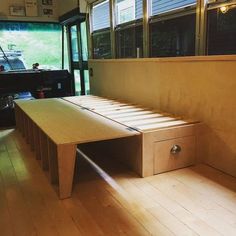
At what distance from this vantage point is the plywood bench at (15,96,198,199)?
1829mm

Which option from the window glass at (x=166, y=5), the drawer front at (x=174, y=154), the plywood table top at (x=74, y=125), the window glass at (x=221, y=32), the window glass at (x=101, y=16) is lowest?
the drawer front at (x=174, y=154)

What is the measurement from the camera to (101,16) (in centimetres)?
420

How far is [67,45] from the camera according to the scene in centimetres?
554

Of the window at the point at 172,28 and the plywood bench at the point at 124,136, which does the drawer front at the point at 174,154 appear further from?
the window at the point at 172,28

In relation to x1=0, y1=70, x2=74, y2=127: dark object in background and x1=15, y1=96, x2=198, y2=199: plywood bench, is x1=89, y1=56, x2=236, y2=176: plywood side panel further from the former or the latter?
x1=0, y1=70, x2=74, y2=127: dark object in background

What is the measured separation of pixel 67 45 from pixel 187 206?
15.0 ft

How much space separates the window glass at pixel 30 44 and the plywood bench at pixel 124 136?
9.68 ft

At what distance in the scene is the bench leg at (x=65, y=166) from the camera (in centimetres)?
176

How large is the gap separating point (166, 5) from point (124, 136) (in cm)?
155

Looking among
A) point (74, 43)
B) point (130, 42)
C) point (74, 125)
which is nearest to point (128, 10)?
point (130, 42)

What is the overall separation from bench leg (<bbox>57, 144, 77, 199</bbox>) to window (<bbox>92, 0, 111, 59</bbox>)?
2.61 meters

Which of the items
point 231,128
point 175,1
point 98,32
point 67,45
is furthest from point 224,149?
point 67,45

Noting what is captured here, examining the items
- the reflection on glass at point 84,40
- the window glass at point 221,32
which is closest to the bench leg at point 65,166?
the window glass at point 221,32

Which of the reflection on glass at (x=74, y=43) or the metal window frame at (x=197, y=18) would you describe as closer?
the metal window frame at (x=197, y=18)
